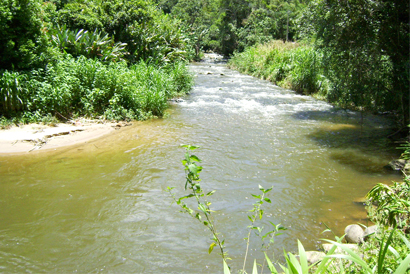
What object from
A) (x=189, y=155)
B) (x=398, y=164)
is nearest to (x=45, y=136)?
(x=189, y=155)

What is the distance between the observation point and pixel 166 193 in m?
6.01

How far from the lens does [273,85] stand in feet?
68.2

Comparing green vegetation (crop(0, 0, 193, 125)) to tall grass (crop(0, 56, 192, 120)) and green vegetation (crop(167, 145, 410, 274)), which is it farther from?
green vegetation (crop(167, 145, 410, 274))

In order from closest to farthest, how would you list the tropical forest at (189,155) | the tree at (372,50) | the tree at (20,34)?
the tropical forest at (189,155) < the tree at (20,34) < the tree at (372,50)

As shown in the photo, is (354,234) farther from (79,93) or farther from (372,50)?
(79,93)

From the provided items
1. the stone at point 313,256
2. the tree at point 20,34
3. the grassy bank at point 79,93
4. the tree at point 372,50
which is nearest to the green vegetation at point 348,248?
the stone at point 313,256

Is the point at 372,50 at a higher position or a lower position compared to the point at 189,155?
higher

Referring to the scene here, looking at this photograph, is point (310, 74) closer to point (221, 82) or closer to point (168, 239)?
point (221, 82)

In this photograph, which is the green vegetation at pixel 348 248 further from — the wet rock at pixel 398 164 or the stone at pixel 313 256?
the wet rock at pixel 398 164

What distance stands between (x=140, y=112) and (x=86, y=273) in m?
8.01

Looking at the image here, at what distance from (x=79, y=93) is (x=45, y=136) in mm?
2325

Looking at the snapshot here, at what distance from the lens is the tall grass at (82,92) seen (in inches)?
354

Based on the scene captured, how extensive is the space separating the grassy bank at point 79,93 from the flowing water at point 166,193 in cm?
101

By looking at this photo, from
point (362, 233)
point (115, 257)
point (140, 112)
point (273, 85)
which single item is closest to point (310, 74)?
point (273, 85)
